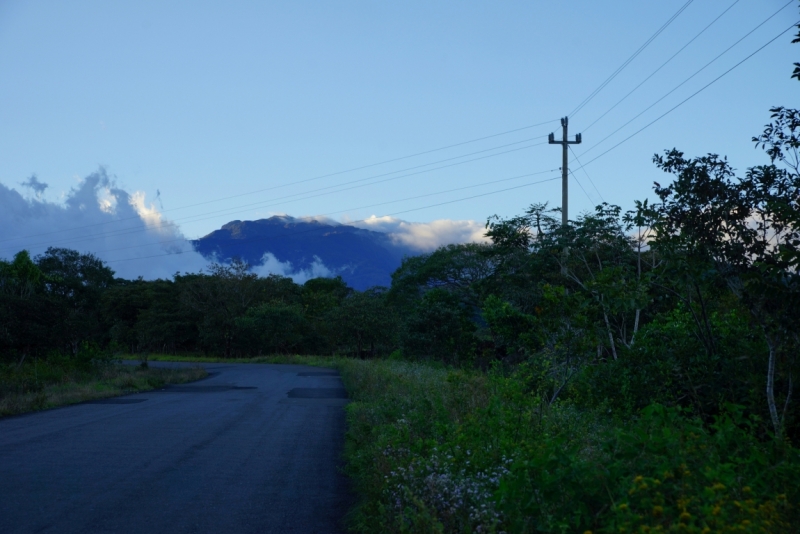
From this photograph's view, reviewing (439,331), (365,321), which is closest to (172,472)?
(439,331)

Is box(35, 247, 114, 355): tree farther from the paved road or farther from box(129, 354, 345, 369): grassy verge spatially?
the paved road

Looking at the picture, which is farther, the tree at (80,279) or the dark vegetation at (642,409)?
the tree at (80,279)

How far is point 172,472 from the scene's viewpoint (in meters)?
8.92

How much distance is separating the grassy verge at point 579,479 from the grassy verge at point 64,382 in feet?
43.8

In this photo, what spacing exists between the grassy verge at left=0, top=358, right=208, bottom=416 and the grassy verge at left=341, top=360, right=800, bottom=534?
13343mm

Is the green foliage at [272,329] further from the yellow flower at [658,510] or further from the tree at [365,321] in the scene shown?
the yellow flower at [658,510]

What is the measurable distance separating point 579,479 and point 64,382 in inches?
1013

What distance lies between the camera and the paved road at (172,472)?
6578mm

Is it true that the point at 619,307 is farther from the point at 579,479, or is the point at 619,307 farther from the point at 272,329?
the point at 272,329

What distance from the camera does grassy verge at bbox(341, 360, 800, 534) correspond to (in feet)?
11.6

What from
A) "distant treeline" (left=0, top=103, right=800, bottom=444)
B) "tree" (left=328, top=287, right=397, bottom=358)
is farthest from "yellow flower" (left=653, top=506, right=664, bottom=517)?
"tree" (left=328, top=287, right=397, bottom=358)

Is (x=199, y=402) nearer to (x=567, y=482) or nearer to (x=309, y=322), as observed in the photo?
(x=567, y=482)

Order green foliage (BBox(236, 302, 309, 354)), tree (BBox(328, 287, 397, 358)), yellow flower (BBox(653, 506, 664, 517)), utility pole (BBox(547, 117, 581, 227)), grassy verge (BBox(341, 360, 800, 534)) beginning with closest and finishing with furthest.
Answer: yellow flower (BBox(653, 506, 664, 517))
grassy verge (BBox(341, 360, 800, 534))
utility pole (BBox(547, 117, 581, 227))
tree (BBox(328, 287, 397, 358))
green foliage (BBox(236, 302, 309, 354))

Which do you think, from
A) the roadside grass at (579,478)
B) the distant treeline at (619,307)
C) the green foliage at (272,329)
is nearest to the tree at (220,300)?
the green foliage at (272,329)
